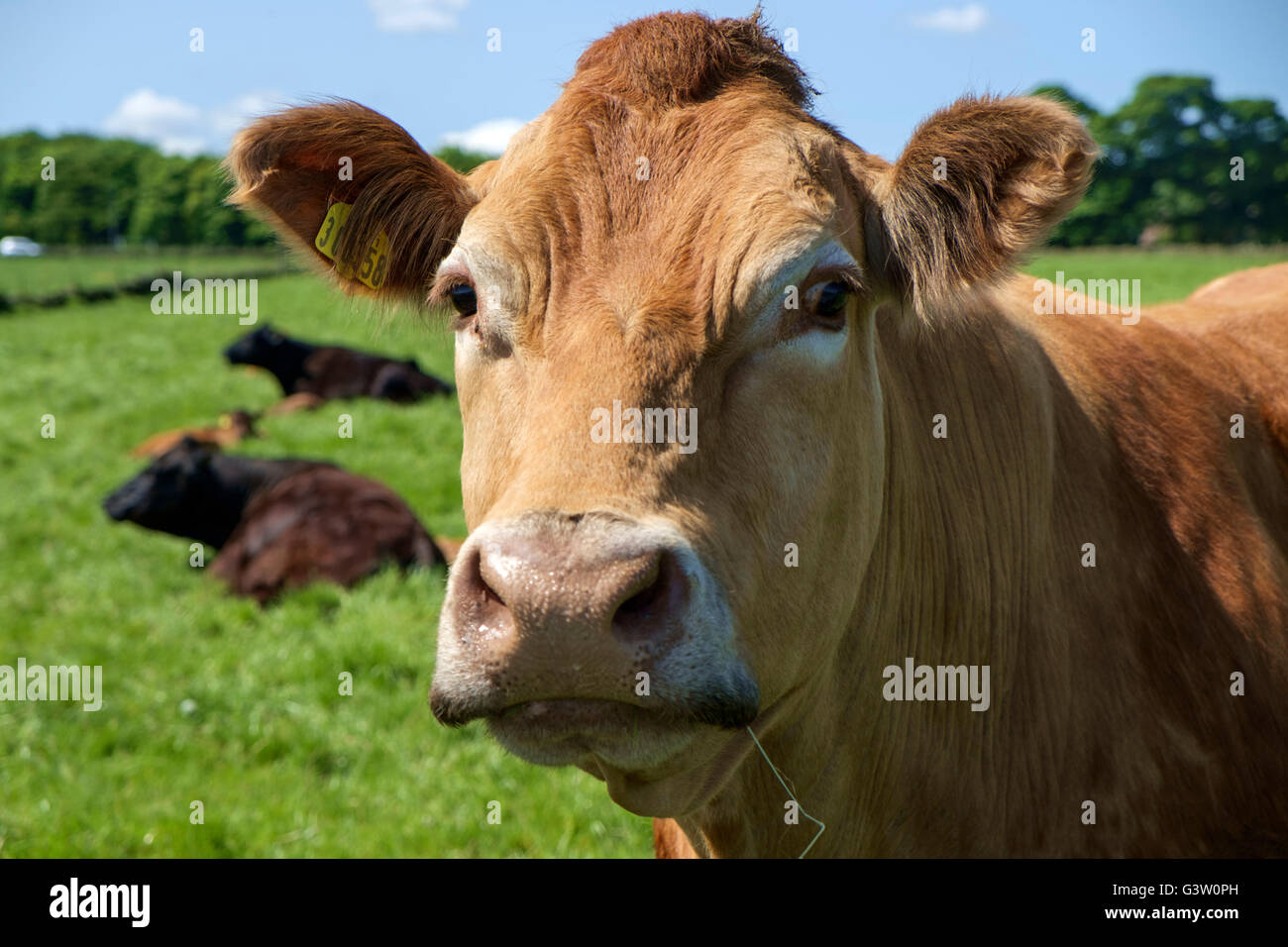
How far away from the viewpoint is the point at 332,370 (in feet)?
54.6

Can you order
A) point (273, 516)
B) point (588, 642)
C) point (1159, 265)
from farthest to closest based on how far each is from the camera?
point (1159, 265) → point (273, 516) → point (588, 642)

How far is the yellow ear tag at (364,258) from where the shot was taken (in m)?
3.25

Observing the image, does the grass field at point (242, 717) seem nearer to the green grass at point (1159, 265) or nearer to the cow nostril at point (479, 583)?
the cow nostril at point (479, 583)

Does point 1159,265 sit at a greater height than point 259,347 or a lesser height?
greater

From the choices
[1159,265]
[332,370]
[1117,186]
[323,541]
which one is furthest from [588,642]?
[1117,186]

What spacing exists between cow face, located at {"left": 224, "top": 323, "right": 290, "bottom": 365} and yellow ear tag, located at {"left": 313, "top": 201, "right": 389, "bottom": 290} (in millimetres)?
15013

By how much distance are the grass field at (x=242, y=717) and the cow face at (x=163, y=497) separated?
0.25m

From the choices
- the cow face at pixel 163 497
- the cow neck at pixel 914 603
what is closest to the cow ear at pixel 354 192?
the cow neck at pixel 914 603

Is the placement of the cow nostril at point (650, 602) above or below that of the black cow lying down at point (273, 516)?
below

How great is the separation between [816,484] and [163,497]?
8811 mm

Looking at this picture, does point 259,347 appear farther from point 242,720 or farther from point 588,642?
point 588,642

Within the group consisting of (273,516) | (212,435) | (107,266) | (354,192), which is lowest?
(273,516)

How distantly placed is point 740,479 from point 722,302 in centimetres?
40

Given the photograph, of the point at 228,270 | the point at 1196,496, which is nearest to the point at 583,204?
the point at 1196,496
